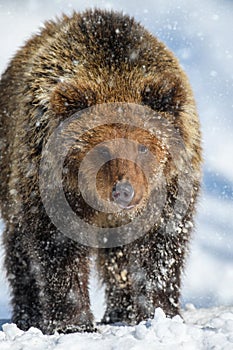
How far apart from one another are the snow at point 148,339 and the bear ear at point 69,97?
6.67ft

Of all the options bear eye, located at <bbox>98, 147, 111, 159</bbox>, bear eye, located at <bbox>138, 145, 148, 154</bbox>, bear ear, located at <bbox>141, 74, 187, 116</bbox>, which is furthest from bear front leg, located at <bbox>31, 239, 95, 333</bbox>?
bear ear, located at <bbox>141, 74, 187, 116</bbox>

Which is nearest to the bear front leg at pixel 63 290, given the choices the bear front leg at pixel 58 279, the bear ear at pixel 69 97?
the bear front leg at pixel 58 279

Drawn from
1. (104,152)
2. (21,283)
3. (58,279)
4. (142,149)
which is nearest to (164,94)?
(142,149)

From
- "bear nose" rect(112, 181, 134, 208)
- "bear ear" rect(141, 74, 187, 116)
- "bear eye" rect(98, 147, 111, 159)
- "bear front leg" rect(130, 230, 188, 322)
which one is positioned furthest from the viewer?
"bear front leg" rect(130, 230, 188, 322)

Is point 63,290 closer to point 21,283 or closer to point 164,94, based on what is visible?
point 21,283

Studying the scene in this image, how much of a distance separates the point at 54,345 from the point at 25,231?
1985 mm

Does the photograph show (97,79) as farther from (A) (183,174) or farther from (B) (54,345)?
(B) (54,345)

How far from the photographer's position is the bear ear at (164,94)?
5594 millimetres

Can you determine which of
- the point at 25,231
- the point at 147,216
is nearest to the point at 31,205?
the point at 25,231

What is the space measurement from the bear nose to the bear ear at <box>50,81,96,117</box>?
0.84 m

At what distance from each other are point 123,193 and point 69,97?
1.01m

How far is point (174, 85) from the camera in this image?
5.64 m

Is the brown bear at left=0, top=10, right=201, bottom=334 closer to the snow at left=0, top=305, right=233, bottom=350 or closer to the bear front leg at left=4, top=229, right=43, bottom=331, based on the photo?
the bear front leg at left=4, top=229, right=43, bottom=331

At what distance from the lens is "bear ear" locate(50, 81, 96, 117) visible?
544 cm
